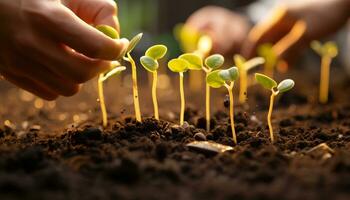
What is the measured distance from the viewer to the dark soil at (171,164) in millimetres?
896

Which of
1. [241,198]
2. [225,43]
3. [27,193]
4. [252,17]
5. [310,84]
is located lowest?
[241,198]

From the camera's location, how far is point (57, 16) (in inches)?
45.4

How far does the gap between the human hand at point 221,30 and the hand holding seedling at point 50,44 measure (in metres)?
1.93

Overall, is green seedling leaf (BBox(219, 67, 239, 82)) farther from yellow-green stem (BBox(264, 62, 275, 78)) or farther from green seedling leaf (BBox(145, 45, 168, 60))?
Answer: yellow-green stem (BBox(264, 62, 275, 78))

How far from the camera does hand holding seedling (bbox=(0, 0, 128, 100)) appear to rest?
115 cm

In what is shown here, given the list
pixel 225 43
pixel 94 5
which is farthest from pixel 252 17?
pixel 94 5

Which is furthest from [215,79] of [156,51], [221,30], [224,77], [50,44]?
[221,30]

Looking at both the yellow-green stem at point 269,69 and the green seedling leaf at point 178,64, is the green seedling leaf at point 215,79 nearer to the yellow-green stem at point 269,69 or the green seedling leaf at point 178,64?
the green seedling leaf at point 178,64

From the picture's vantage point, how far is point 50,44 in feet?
3.94

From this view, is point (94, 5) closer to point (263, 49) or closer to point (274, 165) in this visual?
point (274, 165)

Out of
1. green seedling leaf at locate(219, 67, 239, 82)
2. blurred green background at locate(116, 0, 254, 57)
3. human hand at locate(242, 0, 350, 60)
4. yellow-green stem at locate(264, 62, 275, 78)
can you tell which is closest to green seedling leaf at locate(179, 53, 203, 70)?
green seedling leaf at locate(219, 67, 239, 82)

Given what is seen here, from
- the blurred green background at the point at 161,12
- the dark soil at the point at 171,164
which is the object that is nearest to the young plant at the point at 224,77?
the dark soil at the point at 171,164

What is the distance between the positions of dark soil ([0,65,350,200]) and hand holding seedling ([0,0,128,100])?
188mm

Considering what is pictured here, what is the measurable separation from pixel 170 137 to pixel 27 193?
1.79 ft
